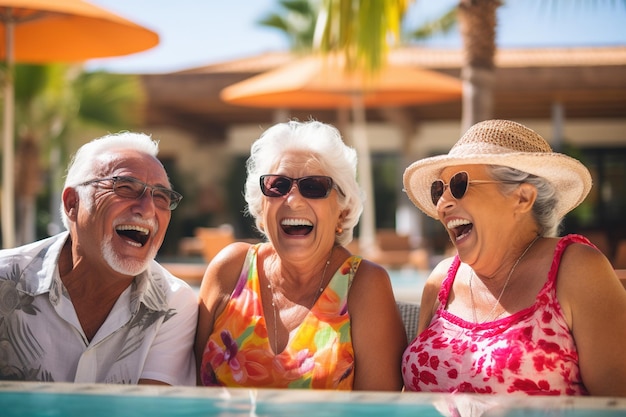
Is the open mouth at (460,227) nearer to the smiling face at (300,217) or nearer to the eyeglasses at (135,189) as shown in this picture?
the smiling face at (300,217)

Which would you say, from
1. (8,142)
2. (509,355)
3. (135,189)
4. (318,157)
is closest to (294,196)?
(318,157)

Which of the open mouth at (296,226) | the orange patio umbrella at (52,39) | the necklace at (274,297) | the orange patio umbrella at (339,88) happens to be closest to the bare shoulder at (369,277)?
the necklace at (274,297)

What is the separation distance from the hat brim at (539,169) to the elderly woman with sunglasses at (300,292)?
0.31 metres

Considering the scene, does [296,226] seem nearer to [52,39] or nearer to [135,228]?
[135,228]

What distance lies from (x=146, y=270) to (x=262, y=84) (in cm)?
781

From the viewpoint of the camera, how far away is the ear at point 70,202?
2941mm

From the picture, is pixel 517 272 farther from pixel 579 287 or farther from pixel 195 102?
pixel 195 102

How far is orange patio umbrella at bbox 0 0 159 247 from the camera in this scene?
6469 mm

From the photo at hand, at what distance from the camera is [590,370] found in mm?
2465

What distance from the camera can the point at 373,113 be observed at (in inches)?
668

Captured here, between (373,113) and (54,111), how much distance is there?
722 cm

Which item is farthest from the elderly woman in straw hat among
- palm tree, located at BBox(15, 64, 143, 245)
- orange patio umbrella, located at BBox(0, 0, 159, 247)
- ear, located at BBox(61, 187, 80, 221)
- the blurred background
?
palm tree, located at BBox(15, 64, 143, 245)

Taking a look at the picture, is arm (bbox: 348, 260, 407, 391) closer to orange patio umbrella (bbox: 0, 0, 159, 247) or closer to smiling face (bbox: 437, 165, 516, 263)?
smiling face (bbox: 437, 165, 516, 263)

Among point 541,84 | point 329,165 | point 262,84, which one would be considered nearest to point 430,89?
point 262,84
